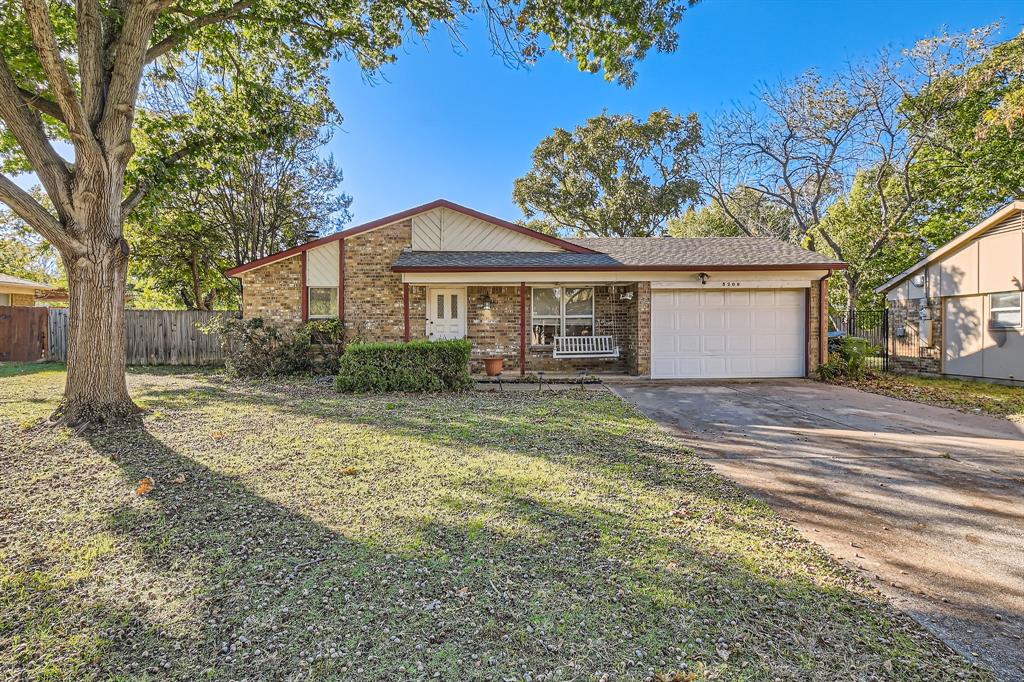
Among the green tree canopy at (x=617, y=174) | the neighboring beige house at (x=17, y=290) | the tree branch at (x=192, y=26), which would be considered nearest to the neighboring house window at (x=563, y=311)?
the tree branch at (x=192, y=26)

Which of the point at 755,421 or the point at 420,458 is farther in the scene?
the point at 755,421

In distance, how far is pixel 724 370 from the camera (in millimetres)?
11359

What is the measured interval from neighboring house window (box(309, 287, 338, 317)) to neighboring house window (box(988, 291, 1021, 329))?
57.7 feet

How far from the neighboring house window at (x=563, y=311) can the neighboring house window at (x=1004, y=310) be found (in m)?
10.2

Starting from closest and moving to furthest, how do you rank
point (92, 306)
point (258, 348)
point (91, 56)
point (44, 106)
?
point (91, 56), point (92, 306), point (44, 106), point (258, 348)

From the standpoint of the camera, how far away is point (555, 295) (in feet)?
41.9

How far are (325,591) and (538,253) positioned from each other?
35.4 ft

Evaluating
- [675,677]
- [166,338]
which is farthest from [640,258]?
[166,338]

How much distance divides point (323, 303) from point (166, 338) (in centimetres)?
673

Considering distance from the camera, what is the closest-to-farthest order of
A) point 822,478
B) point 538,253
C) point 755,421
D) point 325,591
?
point 325,591 → point 822,478 → point 755,421 → point 538,253

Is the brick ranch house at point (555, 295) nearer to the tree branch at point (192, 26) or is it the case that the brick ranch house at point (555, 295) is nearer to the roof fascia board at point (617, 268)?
the roof fascia board at point (617, 268)

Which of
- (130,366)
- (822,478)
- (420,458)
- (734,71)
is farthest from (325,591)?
(734,71)

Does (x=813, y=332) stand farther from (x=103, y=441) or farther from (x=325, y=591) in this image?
(x=103, y=441)

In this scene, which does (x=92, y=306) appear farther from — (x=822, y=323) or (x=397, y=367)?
(x=822, y=323)
